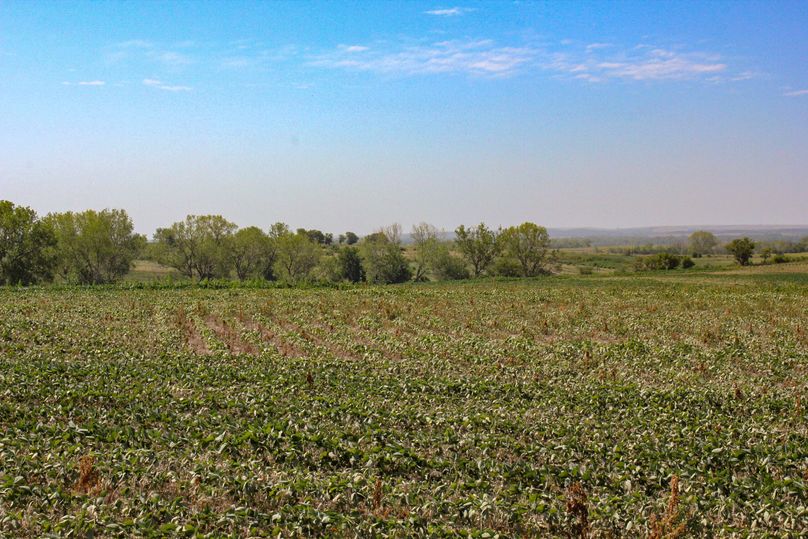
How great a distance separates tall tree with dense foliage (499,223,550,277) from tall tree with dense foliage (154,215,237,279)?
4350 centimetres

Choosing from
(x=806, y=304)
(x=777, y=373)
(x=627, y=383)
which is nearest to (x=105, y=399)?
(x=627, y=383)

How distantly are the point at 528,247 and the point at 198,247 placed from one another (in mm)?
50093

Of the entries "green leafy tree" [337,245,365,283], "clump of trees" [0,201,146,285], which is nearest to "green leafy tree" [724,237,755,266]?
"green leafy tree" [337,245,365,283]

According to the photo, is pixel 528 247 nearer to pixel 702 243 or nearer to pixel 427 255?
pixel 427 255

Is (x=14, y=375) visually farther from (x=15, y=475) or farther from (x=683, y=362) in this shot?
(x=683, y=362)

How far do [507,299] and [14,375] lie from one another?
28250 millimetres

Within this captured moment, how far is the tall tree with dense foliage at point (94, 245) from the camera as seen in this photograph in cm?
6756

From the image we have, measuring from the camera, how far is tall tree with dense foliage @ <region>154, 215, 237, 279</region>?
78875 mm

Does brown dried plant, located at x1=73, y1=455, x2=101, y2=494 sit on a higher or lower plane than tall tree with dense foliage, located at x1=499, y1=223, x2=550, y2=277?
lower

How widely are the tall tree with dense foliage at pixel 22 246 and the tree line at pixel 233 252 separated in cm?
9

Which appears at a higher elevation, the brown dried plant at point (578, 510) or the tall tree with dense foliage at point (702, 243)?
the tall tree with dense foliage at point (702, 243)

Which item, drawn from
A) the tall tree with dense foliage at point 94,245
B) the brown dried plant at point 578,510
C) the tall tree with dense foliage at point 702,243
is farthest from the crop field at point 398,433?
the tall tree with dense foliage at point 702,243

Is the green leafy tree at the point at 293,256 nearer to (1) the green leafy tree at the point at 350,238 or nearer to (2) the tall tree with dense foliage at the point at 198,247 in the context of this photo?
(2) the tall tree with dense foliage at the point at 198,247

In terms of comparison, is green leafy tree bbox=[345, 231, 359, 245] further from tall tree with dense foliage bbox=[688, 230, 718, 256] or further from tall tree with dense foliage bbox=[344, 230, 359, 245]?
tall tree with dense foliage bbox=[688, 230, 718, 256]
